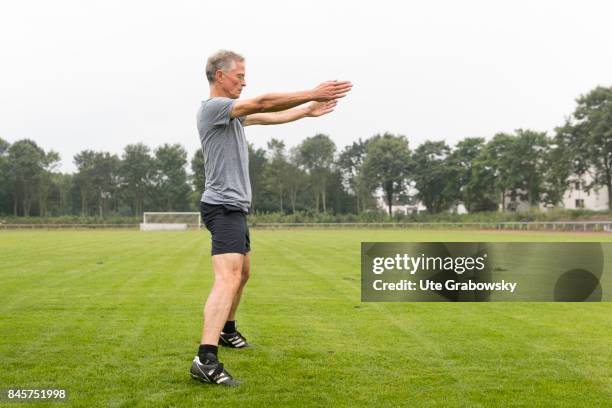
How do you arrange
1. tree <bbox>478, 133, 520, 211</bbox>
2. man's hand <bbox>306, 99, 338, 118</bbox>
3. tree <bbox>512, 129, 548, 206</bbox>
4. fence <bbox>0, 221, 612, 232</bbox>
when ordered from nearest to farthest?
man's hand <bbox>306, 99, 338, 118</bbox>, fence <bbox>0, 221, 612, 232</bbox>, tree <bbox>512, 129, 548, 206</bbox>, tree <bbox>478, 133, 520, 211</bbox>

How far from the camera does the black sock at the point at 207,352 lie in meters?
4.68

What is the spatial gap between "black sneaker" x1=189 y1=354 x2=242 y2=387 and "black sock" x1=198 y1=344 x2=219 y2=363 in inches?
1.0

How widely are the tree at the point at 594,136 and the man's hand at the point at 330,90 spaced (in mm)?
72101

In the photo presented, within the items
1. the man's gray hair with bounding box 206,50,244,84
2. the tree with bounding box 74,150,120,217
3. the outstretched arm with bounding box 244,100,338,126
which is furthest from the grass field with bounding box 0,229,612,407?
the tree with bounding box 74,150,120,217

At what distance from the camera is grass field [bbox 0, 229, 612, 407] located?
4.36 metres

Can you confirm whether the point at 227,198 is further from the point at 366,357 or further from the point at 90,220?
the point at 90,220

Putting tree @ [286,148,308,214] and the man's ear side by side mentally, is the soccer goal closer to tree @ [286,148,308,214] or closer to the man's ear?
tree @ [286,148,308,214]

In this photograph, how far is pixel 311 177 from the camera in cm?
10519

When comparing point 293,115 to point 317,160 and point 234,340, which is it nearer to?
point 234,340

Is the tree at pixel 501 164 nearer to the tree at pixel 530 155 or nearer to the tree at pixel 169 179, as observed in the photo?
the tree at pixel 530 155

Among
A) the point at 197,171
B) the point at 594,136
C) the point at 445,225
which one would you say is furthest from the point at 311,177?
the point at 594,136

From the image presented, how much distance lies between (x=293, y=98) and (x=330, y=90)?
299 millimetres

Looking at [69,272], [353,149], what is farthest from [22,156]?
[69,272]

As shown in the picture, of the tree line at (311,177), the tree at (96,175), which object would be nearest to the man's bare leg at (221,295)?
the tree line at (311,177)
